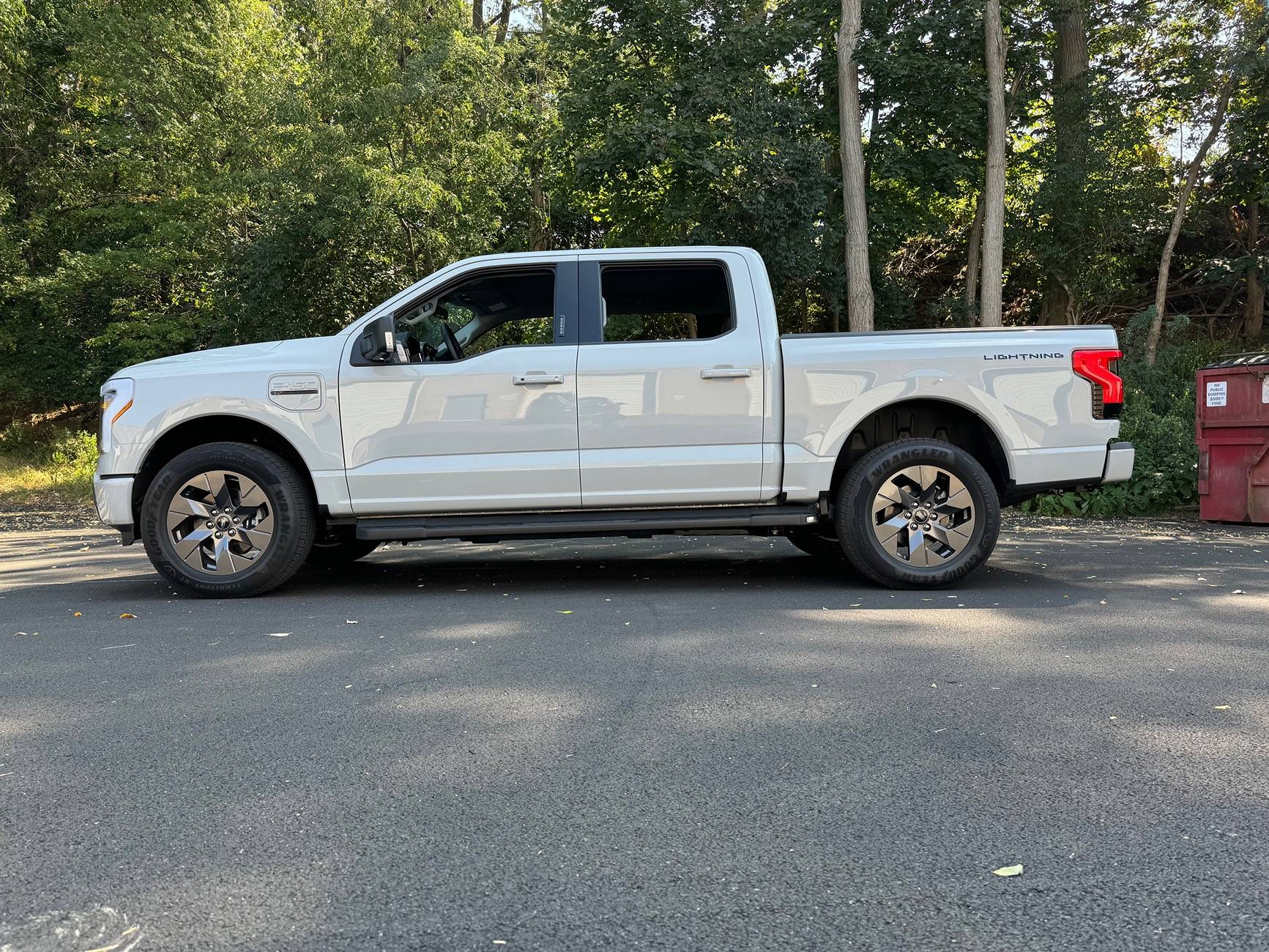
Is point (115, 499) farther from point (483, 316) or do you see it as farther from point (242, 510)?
point (483, 316)

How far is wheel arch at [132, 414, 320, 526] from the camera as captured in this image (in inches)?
265

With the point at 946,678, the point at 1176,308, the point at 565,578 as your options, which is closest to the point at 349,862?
the point at 946,678

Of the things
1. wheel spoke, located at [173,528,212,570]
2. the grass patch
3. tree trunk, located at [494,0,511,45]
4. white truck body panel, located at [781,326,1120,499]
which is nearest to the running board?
white truck body panel, located at [781,326,1120,499]

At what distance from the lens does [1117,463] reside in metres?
6.77

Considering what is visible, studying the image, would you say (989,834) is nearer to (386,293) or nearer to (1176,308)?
(386,293)

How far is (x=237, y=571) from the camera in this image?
664cm

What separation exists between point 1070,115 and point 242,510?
Answer: 702 inches

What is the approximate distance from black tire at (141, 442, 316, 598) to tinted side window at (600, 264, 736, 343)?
2224 mm

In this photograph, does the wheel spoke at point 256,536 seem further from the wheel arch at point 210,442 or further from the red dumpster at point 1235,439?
the red dumpster at point 1235,439

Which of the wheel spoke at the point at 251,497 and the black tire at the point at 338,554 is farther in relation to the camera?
the black tire at the point at 338,554

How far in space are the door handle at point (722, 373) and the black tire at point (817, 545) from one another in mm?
1707

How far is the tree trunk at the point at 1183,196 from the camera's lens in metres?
18.0

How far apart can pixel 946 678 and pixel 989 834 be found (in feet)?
5.37

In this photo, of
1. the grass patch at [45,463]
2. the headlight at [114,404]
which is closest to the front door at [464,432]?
the headlight at [114,404]
